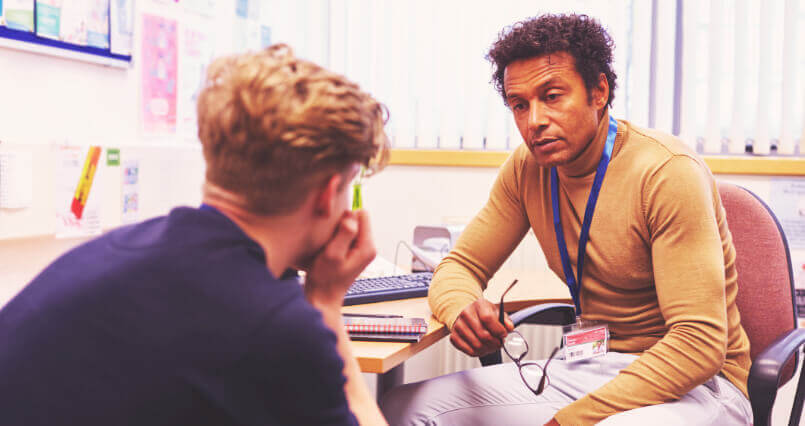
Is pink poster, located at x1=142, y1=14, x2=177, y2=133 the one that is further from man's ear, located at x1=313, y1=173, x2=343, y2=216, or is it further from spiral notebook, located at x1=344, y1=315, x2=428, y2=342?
man's ear, located at x1=313, y1=173, x2=343, y2=216

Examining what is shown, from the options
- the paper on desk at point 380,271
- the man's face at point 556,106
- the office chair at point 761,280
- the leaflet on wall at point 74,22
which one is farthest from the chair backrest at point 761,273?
the leaflet on wall at point 74,22

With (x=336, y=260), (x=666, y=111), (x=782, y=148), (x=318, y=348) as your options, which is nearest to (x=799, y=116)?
(x=782, y=148)

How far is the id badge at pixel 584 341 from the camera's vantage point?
140 cm

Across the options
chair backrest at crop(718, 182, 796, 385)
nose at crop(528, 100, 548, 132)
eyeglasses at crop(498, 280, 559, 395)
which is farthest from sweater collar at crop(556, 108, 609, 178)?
chair backrest at crop(718, 182, 796, 385)

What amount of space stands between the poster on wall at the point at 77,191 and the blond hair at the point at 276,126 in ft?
3.36

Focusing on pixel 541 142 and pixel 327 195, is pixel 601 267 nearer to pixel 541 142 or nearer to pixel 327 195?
pixel 541 142

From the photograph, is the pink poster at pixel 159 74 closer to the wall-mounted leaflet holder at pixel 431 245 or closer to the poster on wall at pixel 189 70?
the poster on wall at pixel 189 70

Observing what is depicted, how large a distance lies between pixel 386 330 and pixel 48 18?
1.04 m

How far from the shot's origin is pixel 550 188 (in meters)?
1.59

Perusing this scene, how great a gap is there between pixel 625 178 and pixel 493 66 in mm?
427

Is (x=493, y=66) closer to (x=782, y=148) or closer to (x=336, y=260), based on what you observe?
(x=336, y=260)

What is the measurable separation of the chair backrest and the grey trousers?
9.0 inches

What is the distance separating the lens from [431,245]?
222 cm

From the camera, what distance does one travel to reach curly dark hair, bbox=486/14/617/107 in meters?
1.48
